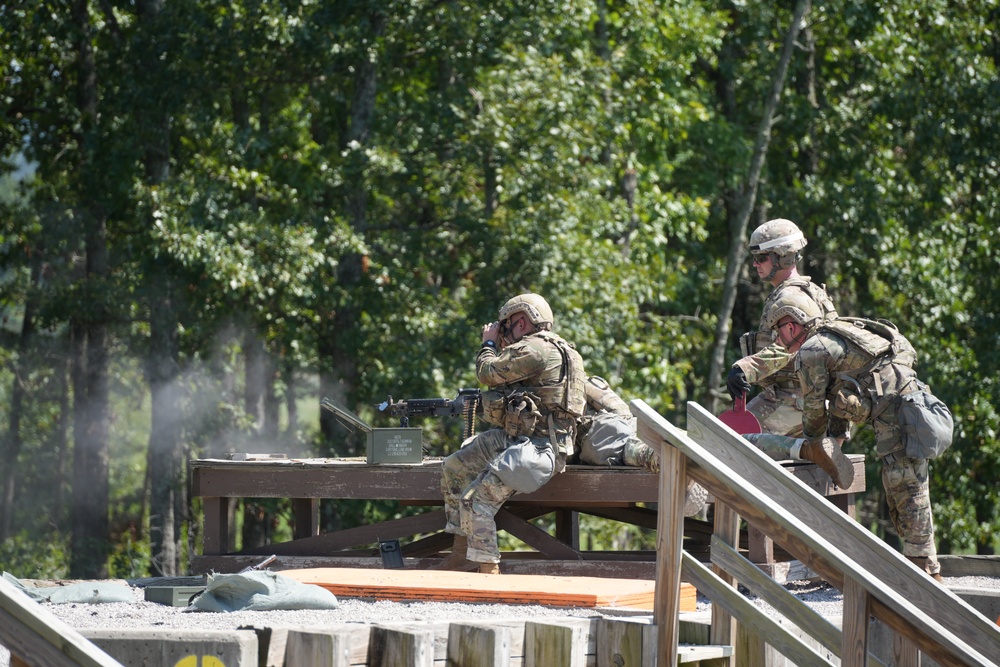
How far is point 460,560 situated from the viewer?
8828 mm

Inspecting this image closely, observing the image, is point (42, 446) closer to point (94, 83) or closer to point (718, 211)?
point (94, 83)

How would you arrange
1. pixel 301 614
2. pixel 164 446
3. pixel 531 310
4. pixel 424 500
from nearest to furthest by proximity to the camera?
1. pixel 301 614
2. pixel 531 310
3. pixel 424 500
4. pixel 164 446

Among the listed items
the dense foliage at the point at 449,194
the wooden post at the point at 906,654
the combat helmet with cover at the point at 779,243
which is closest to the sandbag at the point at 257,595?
the wooden post at the point at 906,654

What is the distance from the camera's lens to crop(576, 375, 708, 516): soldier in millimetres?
8961

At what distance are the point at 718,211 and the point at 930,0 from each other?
463 cm

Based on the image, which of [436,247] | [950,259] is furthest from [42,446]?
[950,259]

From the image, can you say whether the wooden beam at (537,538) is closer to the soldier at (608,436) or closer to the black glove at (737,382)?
the soldier at (608,436)

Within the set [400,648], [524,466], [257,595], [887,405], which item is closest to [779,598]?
[400,648]

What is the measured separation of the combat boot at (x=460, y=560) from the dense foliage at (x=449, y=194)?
745 cm

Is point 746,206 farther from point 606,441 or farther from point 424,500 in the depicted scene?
point 606,441

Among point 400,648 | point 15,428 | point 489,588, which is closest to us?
point 400,648

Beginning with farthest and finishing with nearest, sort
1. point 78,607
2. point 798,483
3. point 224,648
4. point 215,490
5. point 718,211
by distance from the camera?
1. point 718,211
2. point 215,490
3. point 78,607
4. point 798,483
5. point 224,648

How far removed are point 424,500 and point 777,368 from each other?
275cm

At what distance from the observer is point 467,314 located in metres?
17.2
